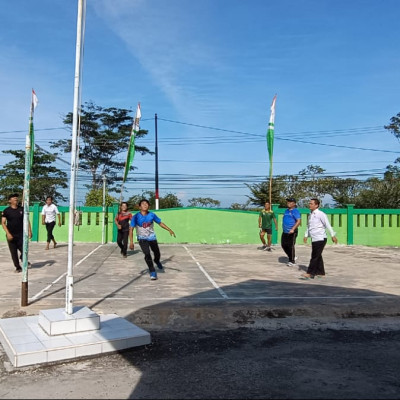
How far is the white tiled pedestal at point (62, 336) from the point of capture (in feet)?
13.4

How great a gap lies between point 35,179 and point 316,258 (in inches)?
1141

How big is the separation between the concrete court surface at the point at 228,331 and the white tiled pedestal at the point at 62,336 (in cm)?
12

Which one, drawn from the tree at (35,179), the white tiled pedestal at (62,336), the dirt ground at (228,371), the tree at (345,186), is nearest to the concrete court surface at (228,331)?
the dirt ground at (228,371)

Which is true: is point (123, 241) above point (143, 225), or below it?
below

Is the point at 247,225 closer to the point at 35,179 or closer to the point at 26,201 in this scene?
the point at 26,201

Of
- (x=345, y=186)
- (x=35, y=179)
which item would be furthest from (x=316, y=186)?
(x=35, y=179)

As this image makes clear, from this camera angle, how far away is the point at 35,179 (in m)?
32.8

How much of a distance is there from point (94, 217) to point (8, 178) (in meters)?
16.8

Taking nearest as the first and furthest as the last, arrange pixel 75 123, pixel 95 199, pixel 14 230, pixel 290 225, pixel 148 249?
pixel 75 123, pixel 148 249, pixel 14 230, pixel 290 225, pixel 95 199

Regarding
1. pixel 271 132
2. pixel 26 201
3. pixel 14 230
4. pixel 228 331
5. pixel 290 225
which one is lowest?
pixel 228 331

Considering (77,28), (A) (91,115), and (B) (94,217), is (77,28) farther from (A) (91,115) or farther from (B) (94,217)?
(A) (91,115)

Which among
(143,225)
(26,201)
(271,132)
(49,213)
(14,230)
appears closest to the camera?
(26,201)

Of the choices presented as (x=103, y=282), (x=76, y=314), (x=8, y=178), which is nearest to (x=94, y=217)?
(x=103, y=282)

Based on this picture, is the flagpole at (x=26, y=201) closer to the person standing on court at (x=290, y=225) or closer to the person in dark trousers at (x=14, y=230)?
the person in dark trousers at (x=14, y=230)
